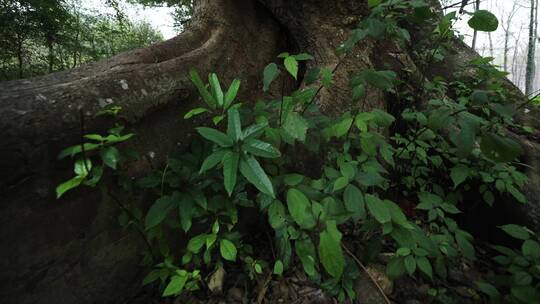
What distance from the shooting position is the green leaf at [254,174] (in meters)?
0.74

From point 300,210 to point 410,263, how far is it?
0.59 m

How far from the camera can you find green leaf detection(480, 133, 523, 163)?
939mm

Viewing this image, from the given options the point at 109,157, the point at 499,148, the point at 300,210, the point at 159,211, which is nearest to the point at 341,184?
the point at 300,210

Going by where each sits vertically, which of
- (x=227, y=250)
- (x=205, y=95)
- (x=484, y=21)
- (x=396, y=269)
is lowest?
(x=396, y=269)

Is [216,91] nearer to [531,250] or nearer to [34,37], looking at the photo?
[531,250]

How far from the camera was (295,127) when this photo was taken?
984mm

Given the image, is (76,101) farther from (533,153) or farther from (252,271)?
(533,153)

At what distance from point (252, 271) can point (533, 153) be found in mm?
2232

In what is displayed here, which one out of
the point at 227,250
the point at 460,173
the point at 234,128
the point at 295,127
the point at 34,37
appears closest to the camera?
the point at 234,128

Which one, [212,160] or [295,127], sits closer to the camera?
[212,160]

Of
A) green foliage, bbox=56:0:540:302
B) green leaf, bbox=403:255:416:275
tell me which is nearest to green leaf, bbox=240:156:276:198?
green foliage, bbox=56:0:540:302

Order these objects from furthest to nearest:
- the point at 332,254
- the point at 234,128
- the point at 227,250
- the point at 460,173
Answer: the point at 460,173
the point at 227,250
the point at 234,128
the point at 332,254

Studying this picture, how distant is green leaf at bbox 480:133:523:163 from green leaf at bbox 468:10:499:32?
1.51ft

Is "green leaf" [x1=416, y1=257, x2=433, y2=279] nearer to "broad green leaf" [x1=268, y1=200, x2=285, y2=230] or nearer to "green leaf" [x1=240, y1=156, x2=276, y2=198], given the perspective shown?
"broad green leaf" [x1=268, y1=200, x2=285, y2=230]
